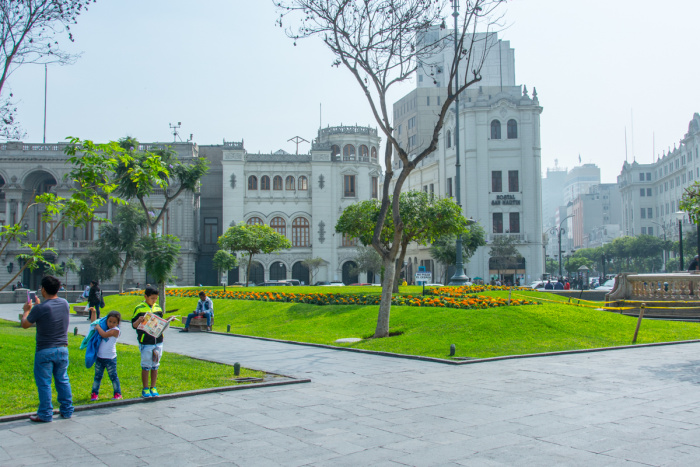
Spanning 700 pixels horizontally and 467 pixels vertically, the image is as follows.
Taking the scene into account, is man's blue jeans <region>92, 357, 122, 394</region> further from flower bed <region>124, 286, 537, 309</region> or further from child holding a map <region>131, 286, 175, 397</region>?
flower bed <region>124, 286, 537, 309</region>

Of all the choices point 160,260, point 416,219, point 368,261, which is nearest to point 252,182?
point 368,261

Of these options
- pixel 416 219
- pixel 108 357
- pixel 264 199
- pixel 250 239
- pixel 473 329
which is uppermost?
pixel 264 199

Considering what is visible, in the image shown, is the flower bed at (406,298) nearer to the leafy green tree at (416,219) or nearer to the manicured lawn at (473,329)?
the manicured lawn at (473,329)

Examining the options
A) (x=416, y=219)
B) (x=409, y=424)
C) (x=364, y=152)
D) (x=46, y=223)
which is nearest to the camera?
(x=409, y=424)

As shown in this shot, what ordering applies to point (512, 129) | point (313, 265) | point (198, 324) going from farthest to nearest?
point (512, 129) < point (313, 265) < point (198, 324)

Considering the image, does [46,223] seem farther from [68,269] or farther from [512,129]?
[512,129]

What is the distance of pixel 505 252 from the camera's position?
5731 centimetres

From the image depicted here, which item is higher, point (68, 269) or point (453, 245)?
point (453, 245)

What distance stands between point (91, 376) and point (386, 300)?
834 cm

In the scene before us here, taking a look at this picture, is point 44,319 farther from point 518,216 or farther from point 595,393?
point 518,216

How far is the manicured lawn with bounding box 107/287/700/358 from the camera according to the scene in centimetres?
1577

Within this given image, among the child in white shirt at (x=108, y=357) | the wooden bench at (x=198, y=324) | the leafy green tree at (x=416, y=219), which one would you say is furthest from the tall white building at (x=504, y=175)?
the child in white shirt at (x=108, y=357)

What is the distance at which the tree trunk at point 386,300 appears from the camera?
17.2 meters

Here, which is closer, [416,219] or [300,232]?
[416,219]
